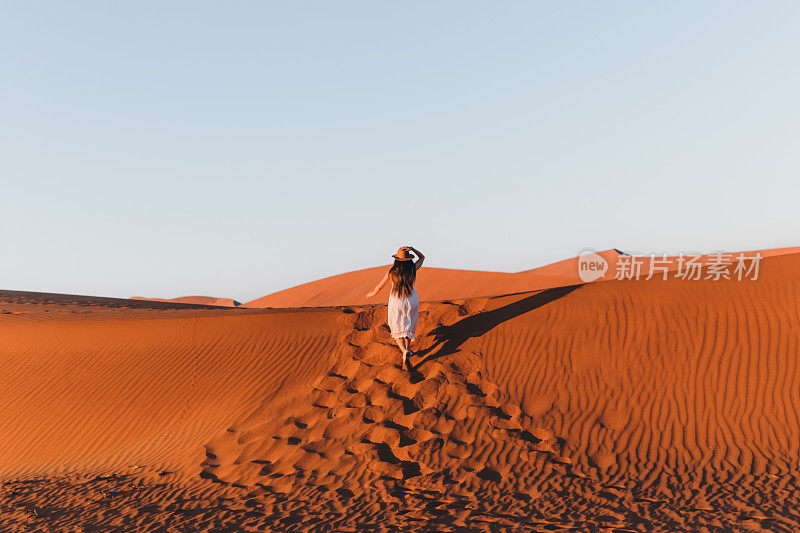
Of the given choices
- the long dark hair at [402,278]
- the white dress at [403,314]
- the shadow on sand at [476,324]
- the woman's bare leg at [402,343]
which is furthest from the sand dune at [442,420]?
the long dark hair at [402,278]

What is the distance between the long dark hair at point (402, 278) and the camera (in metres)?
9.96

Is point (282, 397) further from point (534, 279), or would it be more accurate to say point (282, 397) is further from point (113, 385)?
point (534, 279)

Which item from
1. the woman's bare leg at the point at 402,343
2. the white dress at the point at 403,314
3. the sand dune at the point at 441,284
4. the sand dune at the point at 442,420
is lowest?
the sand dune at the point at 442,420

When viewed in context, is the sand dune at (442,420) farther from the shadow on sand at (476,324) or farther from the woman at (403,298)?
the woman at (403,298)

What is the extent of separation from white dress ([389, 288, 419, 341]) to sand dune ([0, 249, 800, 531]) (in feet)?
2.47

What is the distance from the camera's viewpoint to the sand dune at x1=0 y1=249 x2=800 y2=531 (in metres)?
7.33

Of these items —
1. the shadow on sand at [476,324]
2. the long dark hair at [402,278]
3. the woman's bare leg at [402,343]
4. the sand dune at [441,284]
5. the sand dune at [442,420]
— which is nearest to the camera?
the sand dune at [442,420]

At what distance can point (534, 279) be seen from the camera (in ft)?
115

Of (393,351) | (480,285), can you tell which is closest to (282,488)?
(393,351)

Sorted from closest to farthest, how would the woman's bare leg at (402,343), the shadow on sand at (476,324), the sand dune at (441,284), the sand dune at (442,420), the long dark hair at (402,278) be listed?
the sand dune at (442,420) → the long dark hair at (402,278) → the woman's bare leg at (402,343) → the shadow on sand at (476,324) → the sand dune at (441,284)

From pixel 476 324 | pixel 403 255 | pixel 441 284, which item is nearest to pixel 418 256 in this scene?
pixel 403 255

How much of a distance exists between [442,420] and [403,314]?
179cm

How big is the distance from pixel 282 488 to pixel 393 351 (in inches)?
138

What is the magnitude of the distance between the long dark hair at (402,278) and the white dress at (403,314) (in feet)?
0.24
